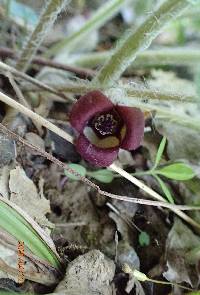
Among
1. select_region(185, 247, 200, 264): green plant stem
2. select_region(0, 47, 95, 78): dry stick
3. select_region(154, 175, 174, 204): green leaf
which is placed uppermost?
select_region(0, 47, 95, 78): dry stick

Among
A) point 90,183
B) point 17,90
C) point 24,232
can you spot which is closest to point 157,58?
point 17,90

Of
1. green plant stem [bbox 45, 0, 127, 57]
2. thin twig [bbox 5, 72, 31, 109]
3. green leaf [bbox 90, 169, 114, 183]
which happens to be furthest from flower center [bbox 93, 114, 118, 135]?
green plant stem [bbox 45, 0, 127, 57]

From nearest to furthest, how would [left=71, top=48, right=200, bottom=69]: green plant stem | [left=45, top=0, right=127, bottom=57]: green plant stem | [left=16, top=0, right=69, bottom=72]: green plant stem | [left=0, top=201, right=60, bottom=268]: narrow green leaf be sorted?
[left=0, top=201, right=60, bottom=268]: narrow green leaf < [left=16, top=0, right=69, bottom=72]: green plant stem < [left=71, top=48, right=200, bottom=69]: green plant stem < [left=45, top=0, right=127, bottom=57]: green plant stem

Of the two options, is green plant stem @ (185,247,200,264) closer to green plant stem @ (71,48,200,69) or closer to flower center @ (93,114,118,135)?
flower center @ (93,114,118,135)

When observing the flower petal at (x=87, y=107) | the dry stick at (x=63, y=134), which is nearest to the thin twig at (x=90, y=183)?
the dry stick at (x=63, y=134)

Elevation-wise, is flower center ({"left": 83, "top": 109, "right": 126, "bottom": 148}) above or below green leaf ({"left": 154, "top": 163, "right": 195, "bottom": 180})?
above

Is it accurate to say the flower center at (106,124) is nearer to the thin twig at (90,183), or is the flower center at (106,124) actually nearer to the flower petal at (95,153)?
the flower petal at (95,153)
